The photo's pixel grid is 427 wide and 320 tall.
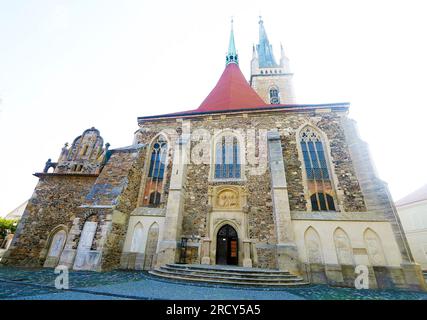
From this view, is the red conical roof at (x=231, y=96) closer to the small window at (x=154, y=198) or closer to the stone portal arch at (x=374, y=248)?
the small window at (x=154, y=198)

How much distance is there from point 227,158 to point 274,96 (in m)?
17.4

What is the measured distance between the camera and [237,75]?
18.1 m

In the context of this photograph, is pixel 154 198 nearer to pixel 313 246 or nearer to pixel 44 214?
pixel 44 214

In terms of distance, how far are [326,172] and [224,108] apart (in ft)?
25.9

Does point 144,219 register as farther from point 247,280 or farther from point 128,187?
point 247,280

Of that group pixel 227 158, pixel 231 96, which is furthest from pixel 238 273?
pixel 231 96

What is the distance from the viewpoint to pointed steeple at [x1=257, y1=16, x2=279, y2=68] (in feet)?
93.2

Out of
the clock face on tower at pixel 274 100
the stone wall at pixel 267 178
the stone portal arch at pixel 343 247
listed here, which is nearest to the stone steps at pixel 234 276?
the stone wall at pixel 267 178

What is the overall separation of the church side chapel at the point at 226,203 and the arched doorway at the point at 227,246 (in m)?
0.05

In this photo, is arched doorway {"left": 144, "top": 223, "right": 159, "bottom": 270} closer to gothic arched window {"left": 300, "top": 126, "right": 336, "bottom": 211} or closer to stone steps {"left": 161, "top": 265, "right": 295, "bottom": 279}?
stone steps {"left": 161, "top": 265, "right": 295, "bottom": 279}

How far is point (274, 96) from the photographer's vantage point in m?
24.5
